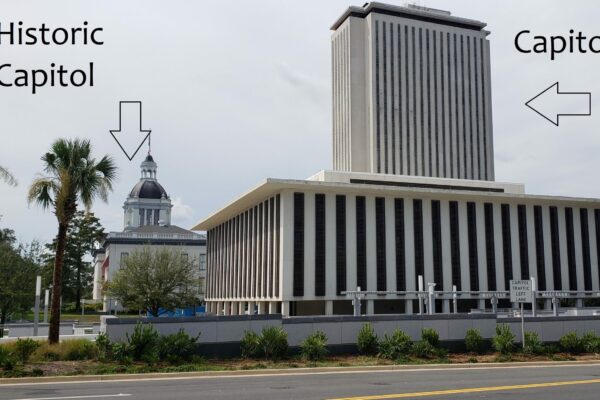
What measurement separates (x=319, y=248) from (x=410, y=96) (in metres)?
65.5

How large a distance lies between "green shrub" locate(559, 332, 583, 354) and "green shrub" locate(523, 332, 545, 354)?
1.28 meters

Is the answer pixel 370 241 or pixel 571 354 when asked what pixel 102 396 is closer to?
pixel 571 354

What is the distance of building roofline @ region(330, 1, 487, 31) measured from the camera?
110m

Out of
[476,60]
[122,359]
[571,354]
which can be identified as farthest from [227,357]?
[476,60]

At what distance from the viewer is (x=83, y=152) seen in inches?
1064

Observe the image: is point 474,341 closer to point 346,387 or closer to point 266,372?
point 266,372

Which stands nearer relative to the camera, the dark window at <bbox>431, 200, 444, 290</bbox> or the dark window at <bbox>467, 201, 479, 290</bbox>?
the dark window at <bbox>431, 200, 444, 290</bbox>

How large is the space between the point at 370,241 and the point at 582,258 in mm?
22654

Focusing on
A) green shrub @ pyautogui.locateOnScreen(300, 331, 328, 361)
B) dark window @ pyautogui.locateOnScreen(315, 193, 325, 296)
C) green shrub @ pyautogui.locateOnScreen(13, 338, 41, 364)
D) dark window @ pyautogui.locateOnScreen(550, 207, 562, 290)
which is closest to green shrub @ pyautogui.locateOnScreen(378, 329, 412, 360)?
green shrub @ pyautogui.locateOnScreen(300, 331, 328, 361)

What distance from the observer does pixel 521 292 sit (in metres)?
25.0

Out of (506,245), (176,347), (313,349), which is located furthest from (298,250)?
(176,347)

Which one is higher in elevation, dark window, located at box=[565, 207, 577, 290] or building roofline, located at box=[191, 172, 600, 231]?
building roofline, located at box=[191, 172, 600, 231]

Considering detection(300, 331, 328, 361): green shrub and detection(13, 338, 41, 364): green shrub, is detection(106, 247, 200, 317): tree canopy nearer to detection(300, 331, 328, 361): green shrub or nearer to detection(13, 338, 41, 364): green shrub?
detection(13, 338, 41, 364): green shrub

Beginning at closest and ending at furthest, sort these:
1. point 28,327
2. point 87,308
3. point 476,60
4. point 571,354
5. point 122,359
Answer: point 122,359 → point 571,354 → point 28,327 → point 87,308 → point 476,60
